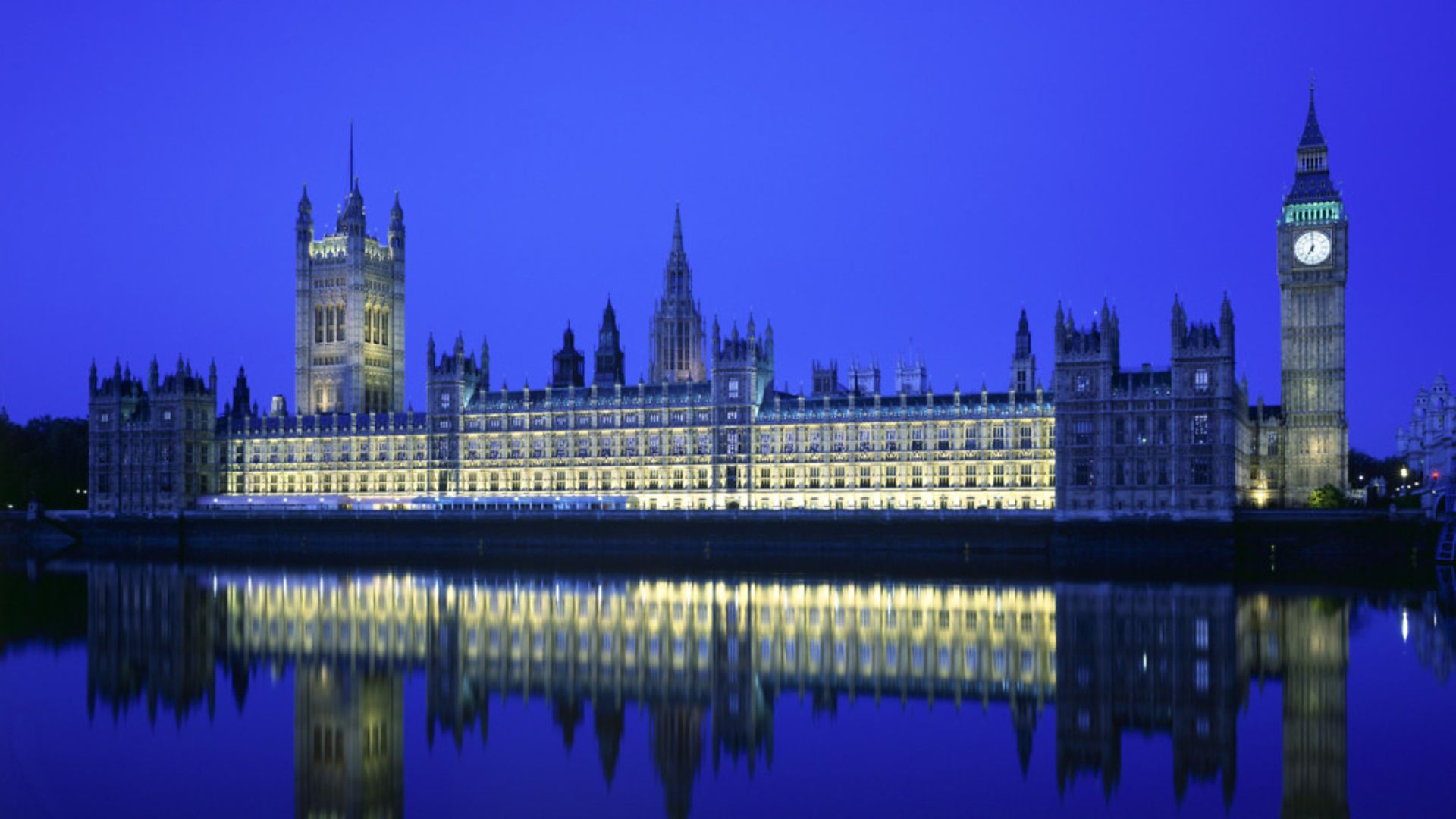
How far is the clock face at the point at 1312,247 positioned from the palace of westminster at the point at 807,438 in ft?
0.41

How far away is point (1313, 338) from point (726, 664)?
7944cm

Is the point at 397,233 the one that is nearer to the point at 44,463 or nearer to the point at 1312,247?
the point at 44,463

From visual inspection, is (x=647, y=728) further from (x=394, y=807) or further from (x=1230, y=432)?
(x=1230, y=432)

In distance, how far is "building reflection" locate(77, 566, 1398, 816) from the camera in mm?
32906

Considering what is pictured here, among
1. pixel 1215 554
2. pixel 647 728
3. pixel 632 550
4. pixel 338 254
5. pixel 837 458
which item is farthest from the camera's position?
pixel 338 254

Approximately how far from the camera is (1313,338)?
111 m

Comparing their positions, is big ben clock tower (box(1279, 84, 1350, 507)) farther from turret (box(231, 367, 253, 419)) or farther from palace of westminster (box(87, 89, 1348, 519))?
turret (box(231, 367, 253, 419))

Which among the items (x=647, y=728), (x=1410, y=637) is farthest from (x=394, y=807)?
(x=1410, y=637)

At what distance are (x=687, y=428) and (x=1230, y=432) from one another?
41918 millimetres

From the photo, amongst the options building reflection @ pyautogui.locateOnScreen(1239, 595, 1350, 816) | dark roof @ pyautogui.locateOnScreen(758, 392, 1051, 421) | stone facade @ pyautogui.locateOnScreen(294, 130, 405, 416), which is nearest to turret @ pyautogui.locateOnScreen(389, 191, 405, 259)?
stone facade @ pyautogui.locateOnScreen(294, 130, 405, 416)

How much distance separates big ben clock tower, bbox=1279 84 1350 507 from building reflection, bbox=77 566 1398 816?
44571mm

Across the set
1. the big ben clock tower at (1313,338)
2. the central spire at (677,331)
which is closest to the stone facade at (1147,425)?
the big ben clock tower at (1313,338)

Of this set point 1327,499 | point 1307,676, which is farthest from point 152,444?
point 1307,676

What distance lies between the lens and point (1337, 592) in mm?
67875
